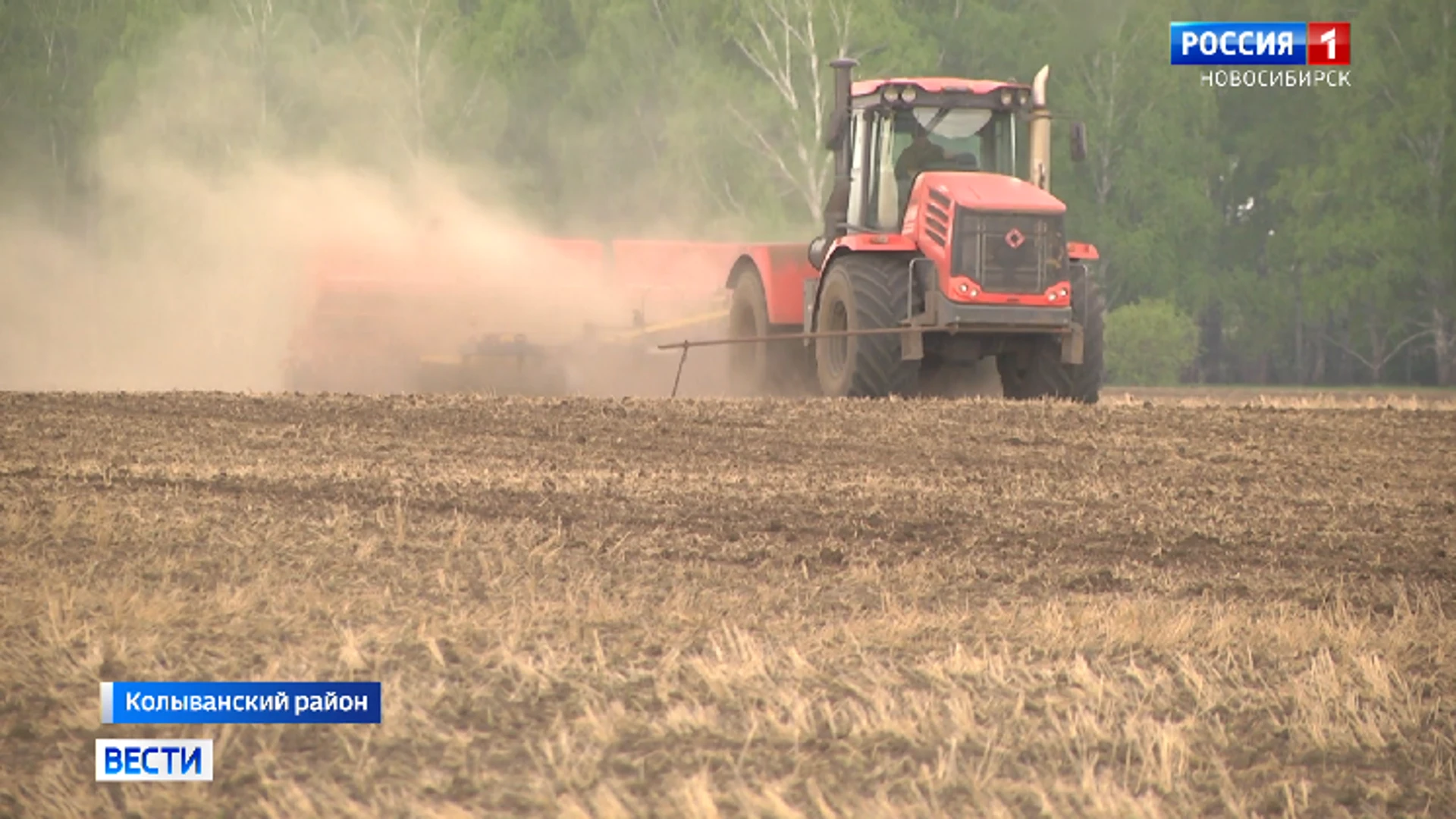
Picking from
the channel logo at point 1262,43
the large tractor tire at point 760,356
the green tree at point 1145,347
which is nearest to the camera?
the large tractor tire at point 760,356

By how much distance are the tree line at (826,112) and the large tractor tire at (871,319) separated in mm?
22141

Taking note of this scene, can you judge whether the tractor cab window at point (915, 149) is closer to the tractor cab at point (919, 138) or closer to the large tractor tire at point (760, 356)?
the tractor cab at point (919, 138)

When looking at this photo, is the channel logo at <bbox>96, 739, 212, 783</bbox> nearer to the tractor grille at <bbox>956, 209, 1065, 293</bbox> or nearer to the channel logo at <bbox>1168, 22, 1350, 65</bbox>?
the tractor grille at <bbox>956, 209, 1065, 293</bbox>

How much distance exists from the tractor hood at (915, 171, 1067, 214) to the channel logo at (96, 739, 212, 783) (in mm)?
10489

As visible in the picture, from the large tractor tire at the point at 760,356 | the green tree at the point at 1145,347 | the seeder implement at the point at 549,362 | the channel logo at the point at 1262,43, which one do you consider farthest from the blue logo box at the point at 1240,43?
the large tractor tire at the point at 760,356

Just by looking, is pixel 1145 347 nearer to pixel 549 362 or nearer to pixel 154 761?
pixel 549 362

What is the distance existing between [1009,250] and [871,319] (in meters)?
1.21

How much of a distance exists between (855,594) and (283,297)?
1800 centimetres

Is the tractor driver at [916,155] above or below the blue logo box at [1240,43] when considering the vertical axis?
below

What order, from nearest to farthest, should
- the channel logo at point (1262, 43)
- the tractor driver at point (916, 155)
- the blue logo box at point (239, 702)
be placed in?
the blue logo box at point (239, 702) < the tractor driver at point (916, 155) < the channel logo at point (1262, 43)

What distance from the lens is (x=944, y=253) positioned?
1695cm

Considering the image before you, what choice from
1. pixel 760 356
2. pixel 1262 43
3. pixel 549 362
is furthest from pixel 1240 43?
pixel 760 356

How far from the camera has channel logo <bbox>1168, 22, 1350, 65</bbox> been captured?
136 ft

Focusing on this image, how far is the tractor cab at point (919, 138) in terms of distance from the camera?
58.6ft
